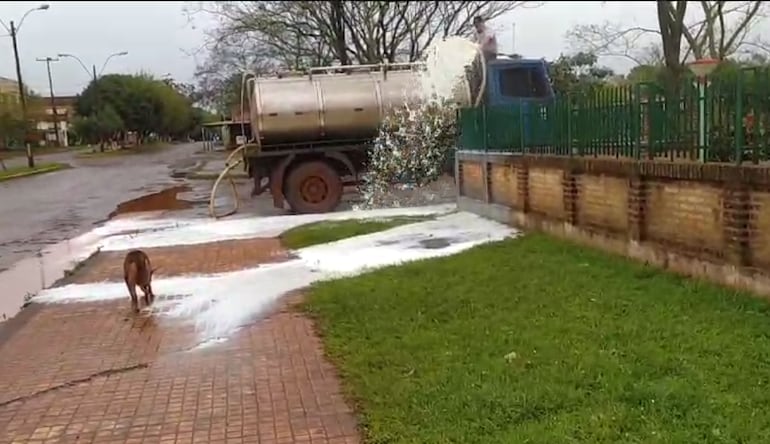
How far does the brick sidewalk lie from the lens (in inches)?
191

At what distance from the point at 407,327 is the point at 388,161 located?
11.1 meters

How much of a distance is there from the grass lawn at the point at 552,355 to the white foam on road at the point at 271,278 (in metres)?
0.76

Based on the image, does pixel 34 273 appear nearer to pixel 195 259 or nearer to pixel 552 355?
pixel 195 259

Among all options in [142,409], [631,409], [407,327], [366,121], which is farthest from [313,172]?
[631,409]

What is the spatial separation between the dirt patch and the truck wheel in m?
4.59

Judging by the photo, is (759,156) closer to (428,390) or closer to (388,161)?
(428,390)

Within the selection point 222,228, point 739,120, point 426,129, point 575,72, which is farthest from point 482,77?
point 739,120

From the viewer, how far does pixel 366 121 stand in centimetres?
1731

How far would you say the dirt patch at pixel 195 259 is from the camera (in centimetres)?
1046

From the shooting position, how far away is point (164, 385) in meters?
5.76

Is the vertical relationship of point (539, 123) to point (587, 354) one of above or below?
above

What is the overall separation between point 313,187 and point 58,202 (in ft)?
29.4

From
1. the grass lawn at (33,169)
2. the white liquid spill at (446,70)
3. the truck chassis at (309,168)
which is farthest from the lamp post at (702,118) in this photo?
the grass lawn at (33,169)

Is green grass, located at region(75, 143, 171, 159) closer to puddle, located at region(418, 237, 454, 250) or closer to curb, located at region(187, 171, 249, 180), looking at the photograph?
curb, located at region(187, 171, 249, 180)
